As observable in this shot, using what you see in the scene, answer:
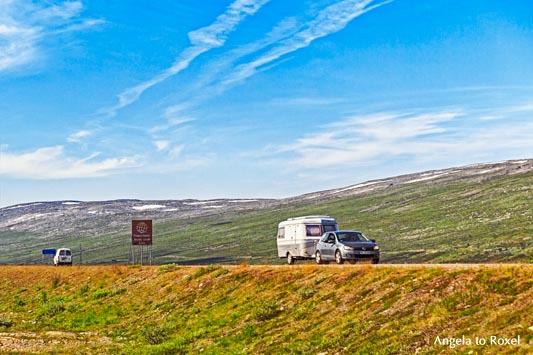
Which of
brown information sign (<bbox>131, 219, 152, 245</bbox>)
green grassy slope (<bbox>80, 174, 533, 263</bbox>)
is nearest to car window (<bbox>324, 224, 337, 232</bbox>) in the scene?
brown information sign (<bbox>131, 219, 152, 245</bbox>)

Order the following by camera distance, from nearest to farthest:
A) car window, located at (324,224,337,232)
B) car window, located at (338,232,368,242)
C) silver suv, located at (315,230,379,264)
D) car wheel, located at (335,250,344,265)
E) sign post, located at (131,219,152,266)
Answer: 1. silver suv, located at (315,230,379,264)
2. car wheel, located at (335,250,344,265)
3. car window, located at (338,232,368,242)
4. car window, located at (324,224,337,232)
5. sign post, located at (131,219,152,266)

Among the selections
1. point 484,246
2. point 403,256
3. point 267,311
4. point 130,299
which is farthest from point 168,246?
point 267,311

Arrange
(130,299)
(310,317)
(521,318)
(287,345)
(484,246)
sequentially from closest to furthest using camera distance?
(521,318) < (287,345) < (310,317) < (130,299) < (484,246)

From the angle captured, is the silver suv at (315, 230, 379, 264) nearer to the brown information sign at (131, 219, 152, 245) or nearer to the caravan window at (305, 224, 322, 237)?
the caravan window at (305, 224, 322, 237)

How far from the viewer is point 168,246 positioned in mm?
198000

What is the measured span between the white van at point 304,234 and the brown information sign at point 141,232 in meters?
16.6

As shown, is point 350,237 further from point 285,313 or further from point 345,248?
point 285,313

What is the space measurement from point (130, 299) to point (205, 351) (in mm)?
15583

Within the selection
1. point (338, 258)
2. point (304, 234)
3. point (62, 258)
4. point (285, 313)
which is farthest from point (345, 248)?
point (62, 258)

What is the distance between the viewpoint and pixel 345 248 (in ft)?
112

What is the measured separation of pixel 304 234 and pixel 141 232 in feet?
65.2

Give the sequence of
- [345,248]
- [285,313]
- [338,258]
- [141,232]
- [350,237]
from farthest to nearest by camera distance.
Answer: [141,232], [350,237], [338,258], [345,248], [285,313]

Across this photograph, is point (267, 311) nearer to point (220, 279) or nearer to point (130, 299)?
point (220, 279)

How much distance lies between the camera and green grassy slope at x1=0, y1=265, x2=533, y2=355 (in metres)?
17.9
